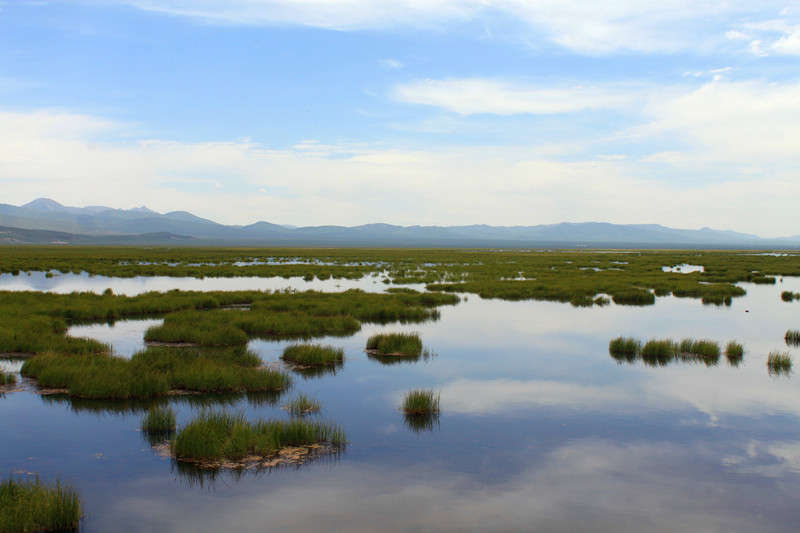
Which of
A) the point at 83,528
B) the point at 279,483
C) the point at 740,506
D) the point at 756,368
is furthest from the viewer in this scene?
the point at 756,368

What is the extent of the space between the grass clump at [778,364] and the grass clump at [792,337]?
4.21 meters

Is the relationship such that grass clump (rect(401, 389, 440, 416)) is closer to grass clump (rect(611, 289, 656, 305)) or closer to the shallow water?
grass clump (rect(611, 289, 656, 305))

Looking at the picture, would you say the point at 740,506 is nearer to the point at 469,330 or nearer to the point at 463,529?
the point at 463,529

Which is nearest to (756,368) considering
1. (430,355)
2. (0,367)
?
(430,355)

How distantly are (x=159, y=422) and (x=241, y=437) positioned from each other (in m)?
2.33

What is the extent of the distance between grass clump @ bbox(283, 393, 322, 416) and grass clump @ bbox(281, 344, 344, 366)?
13.0 feet

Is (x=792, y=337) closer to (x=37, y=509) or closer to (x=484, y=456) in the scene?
(x=484, y=456)

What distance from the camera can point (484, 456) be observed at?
10.5 m

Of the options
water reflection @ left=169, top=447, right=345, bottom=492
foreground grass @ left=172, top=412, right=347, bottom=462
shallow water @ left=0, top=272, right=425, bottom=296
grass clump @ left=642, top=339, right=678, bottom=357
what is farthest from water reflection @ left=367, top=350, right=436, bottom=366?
shallow water @ left=0, top=272, right=425, bottom=296

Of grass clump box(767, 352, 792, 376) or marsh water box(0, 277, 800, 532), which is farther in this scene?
grass clump box(767, 352, 792, 376)

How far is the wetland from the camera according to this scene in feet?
28.2

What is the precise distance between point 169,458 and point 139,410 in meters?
3.24

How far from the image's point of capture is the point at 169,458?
33.3 feet

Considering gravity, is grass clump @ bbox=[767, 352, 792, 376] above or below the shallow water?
below
